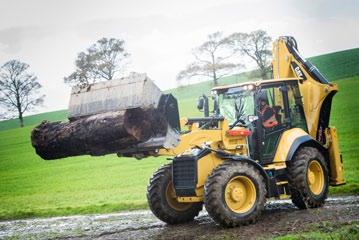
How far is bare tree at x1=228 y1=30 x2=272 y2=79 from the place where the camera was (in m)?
27.2

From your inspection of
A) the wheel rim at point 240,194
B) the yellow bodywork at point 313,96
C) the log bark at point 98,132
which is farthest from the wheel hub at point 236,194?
the yellow bodywork at point 313,96

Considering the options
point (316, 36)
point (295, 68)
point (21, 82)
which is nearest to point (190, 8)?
point (316, 36)

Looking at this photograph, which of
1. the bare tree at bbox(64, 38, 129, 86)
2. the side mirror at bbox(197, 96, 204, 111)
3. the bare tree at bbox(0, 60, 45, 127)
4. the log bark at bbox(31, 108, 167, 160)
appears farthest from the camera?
the bare tree at bbox(64, 38, 129, 86)

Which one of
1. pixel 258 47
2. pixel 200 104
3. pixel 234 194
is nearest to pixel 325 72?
pixel 258 47

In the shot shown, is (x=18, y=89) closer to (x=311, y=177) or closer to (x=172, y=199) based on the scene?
(x=172, y=199)

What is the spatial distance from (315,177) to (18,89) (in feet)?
32.8

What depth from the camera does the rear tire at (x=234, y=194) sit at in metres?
6.64

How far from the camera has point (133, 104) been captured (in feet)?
20.4

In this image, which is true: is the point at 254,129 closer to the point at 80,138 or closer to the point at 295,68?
the point at 295,68

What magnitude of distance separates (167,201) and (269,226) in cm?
179

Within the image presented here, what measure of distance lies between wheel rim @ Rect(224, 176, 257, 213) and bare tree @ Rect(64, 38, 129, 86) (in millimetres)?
9371

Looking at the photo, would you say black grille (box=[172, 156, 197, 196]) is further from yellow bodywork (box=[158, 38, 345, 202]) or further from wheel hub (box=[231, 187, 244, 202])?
wheel hub (box=[231, 187, 244, 202])

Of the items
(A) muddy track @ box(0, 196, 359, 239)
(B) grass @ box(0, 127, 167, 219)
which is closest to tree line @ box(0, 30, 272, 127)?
(B) grass @ box(0, 127, 167, 219)

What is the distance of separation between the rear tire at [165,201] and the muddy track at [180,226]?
7.0 inches
